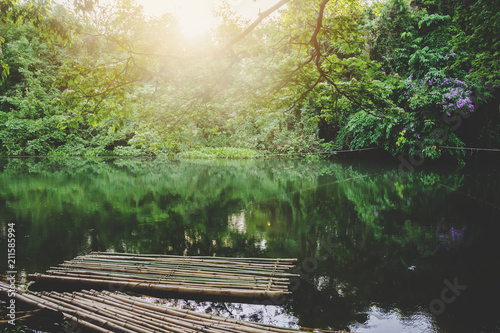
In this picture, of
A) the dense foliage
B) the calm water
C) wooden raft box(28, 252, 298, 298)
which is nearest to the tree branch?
the dense foliage

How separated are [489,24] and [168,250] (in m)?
8.51

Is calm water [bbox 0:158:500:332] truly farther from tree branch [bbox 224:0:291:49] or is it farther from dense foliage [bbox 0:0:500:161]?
tree branch [bbox 224:0:291:49]

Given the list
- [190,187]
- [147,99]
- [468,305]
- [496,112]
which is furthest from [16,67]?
[496,112]

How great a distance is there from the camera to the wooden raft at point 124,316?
2252mm

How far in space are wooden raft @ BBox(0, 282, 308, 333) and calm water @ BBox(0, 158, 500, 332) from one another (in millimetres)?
484

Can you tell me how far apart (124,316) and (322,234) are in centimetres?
350

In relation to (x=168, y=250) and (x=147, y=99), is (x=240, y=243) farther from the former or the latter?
(x=147, y=99)

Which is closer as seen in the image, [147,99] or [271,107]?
[147,99]

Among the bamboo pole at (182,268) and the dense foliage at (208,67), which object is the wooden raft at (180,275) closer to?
the bamboo pole at (182,268)

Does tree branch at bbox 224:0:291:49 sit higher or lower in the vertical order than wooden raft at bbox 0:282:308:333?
higher

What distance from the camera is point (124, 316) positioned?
2406 millimetres

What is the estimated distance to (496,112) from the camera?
42.0 feet

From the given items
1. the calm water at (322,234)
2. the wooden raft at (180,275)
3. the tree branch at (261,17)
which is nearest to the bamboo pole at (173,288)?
the wooden raft at (180,275)

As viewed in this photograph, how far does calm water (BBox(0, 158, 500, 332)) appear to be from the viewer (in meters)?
2.86
